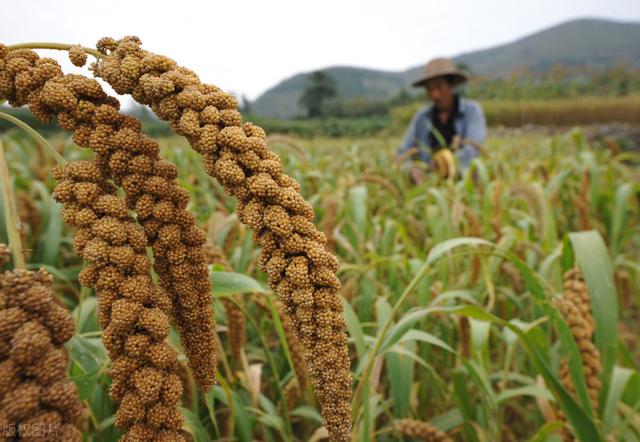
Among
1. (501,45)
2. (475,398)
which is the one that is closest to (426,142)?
(475,398)

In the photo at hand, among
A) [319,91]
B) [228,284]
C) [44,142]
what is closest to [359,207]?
[228,284]

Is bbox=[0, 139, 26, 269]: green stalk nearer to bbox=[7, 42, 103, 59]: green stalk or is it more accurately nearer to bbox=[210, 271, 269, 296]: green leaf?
bbox=[7, 42, 103, 59]: green stalk

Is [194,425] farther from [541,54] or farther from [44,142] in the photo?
[541,54]

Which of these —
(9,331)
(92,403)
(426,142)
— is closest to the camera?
(9,331)

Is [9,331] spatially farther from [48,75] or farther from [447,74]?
[447,74]

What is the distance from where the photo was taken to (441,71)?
540 cm

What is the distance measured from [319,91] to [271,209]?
3530cm

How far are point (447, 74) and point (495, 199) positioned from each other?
313 centimetres

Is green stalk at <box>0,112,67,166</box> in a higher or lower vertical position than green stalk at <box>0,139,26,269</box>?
higher

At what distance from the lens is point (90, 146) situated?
62cm

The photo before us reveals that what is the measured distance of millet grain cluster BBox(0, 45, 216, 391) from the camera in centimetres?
62

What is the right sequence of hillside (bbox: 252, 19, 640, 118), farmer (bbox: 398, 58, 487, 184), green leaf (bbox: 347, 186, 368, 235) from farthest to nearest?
hillside (bbox: 252, 19, 640, 118), farmer (bbox: 398, 58, 487, 184), green leaf (bbox: 347, 186, 368, 235)

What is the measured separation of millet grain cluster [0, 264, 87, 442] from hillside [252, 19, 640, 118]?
Answer: 4544cm

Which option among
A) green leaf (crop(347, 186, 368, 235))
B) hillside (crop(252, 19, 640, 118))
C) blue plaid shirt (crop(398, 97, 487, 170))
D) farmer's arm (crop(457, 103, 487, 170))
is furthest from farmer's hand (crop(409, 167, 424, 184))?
hillside (crop(252, 19, 640, 118))
